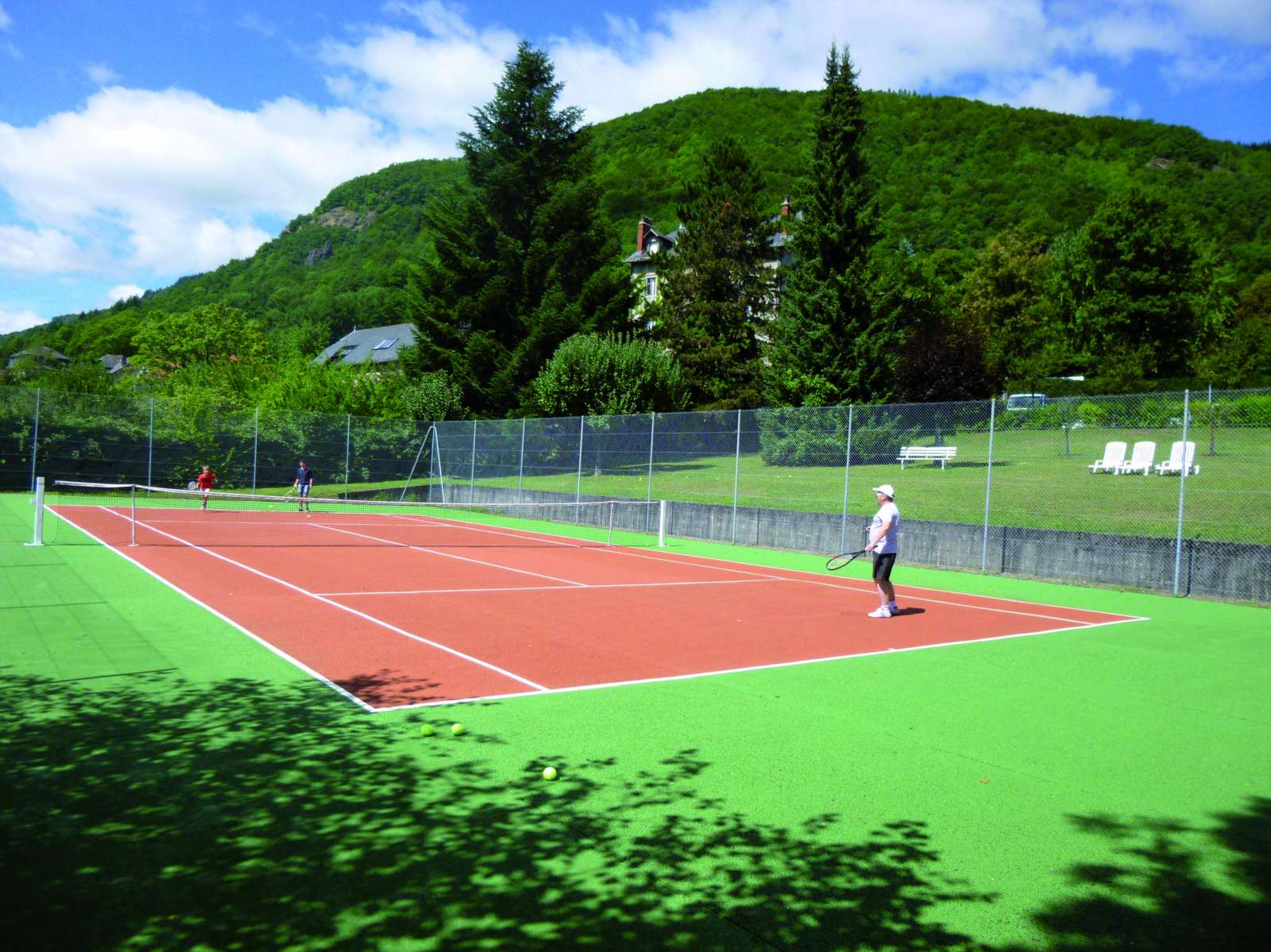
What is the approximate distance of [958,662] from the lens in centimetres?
886

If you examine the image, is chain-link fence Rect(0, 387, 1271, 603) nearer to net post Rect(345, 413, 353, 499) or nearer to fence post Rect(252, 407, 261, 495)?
fence post Rect(252, 407, 261, 495)

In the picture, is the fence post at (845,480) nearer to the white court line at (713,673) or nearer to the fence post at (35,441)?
the white court line at (713,673)

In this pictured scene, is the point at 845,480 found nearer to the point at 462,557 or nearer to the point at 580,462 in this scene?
the point at 462,557

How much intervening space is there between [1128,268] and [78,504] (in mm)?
50400

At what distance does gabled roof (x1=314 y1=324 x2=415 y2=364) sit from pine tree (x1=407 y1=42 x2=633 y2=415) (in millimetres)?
39203

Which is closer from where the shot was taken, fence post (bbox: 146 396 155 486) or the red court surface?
the red court surface

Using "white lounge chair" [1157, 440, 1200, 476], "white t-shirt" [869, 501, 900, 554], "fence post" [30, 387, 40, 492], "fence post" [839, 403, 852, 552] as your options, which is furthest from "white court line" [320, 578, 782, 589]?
"fence post" [30, 387, 40, 492]

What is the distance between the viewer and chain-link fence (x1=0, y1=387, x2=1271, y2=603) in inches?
547

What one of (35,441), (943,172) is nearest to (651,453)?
(35,441)

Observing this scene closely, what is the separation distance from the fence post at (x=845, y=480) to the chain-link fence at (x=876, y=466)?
0.05 m

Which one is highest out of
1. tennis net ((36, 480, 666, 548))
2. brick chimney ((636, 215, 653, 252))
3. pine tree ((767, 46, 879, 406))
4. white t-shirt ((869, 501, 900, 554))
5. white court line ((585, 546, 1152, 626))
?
brick chimney ((636, 215, 653, 252))

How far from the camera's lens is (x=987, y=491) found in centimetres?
1656

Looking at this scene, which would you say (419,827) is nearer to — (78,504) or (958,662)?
(958,662)

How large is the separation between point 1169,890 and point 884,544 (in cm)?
717
